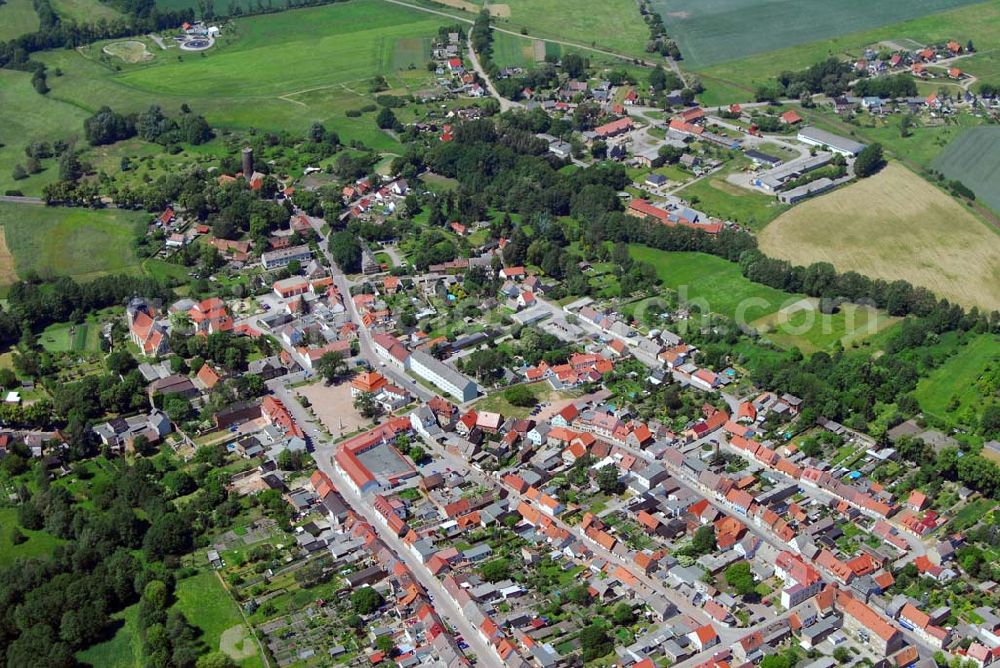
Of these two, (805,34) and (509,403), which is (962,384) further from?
(805,34)

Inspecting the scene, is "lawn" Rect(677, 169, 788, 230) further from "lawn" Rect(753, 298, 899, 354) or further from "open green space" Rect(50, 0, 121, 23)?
"open green space" Rect(50, 0, 121, 23)

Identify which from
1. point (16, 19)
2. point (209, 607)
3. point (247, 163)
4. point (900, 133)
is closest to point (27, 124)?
point (247, 163)

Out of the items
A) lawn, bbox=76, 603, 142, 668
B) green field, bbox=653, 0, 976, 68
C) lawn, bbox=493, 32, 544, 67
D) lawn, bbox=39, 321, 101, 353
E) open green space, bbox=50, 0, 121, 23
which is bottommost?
lawn, bbox=76, 603, 142, 668

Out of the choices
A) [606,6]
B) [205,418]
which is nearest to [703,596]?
[205,418]

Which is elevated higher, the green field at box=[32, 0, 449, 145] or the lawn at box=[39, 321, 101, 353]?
the green field at box=[32, 0, 449, 145]

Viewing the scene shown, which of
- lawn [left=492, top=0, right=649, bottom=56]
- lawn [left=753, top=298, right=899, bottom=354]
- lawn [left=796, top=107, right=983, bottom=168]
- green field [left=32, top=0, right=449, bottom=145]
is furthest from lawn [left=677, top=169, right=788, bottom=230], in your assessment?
lawn [left=492, top=0, right=649, bottom=56]

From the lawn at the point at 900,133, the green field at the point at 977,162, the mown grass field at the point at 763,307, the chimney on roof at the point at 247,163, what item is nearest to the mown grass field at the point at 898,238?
the green field at the point at 977,162

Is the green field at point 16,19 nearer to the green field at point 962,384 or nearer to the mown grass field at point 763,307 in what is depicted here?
the mown grass field at point 763,307
